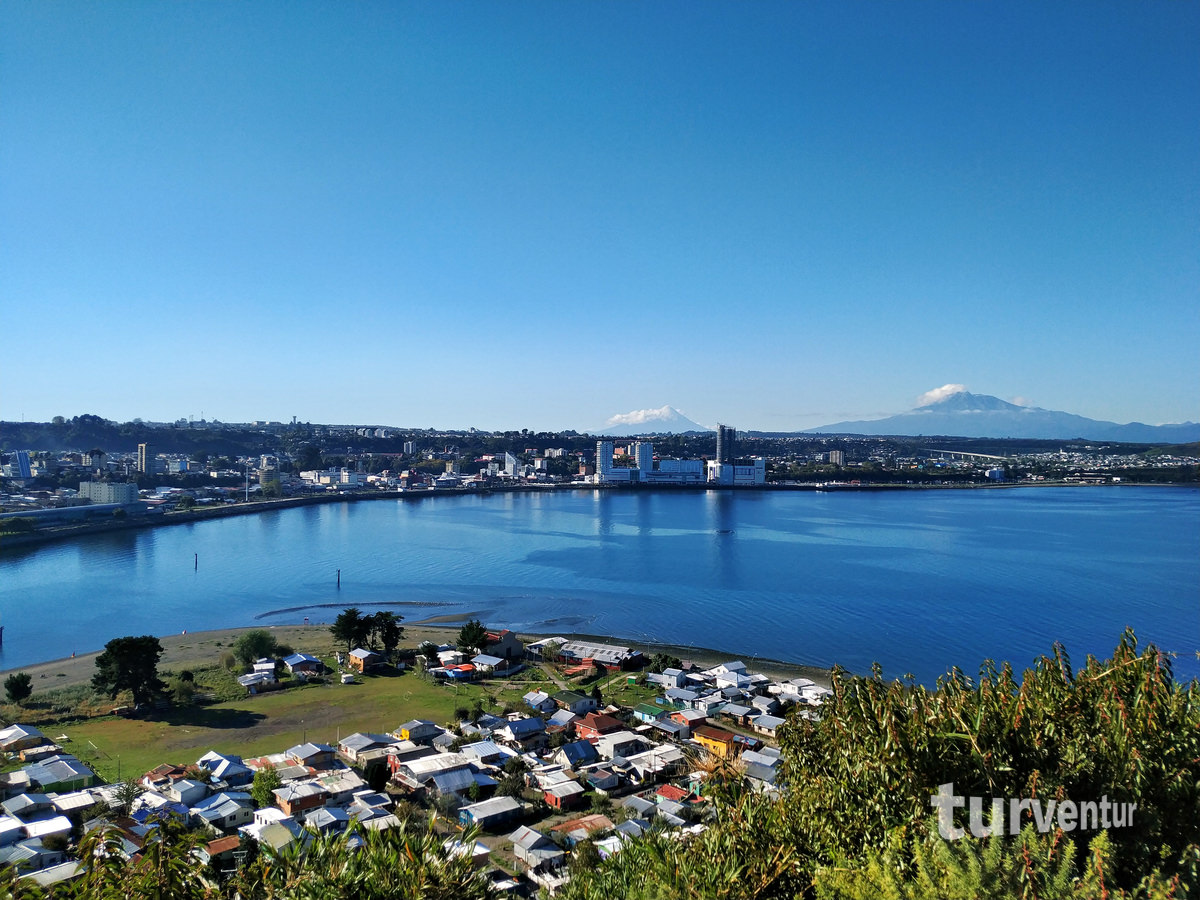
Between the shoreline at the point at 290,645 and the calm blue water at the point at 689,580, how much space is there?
0.97ft

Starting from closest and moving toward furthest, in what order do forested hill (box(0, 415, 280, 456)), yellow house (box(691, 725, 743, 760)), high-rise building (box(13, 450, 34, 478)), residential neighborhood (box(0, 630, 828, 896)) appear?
residential neighborhood (box(0, 630, 828, 896)) → yellow house (box(691, 725, 743, 760)) → high-rise building (box(13, 450, 34, 478)) → forested hill (box(0, 415, 280, 456))

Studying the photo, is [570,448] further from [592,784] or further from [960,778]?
[960,778]

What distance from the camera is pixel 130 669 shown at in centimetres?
523

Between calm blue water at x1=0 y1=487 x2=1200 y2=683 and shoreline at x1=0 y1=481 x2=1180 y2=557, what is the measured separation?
0.61 meters

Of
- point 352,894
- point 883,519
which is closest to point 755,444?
point 883,519

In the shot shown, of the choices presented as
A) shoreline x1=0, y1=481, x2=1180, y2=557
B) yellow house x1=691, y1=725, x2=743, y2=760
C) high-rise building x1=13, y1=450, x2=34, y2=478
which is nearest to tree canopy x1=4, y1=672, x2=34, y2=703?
yellow house x1=691, y1=725, x2=743, y2=760

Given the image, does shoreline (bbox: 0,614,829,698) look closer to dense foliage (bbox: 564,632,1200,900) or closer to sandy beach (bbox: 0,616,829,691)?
sandy beach (bbox: 0,616,829,691)

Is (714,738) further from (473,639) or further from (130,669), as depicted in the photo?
(130,669)

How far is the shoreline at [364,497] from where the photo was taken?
13930mm

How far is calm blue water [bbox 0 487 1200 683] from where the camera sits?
7.66 metres

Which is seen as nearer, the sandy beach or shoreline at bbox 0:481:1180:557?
the sandy beach

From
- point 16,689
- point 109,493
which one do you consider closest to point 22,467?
point 109,493

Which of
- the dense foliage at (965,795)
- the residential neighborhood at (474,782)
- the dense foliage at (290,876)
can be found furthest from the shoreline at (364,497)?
the dense foliage at (965,795)

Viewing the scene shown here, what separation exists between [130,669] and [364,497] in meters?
18.0
